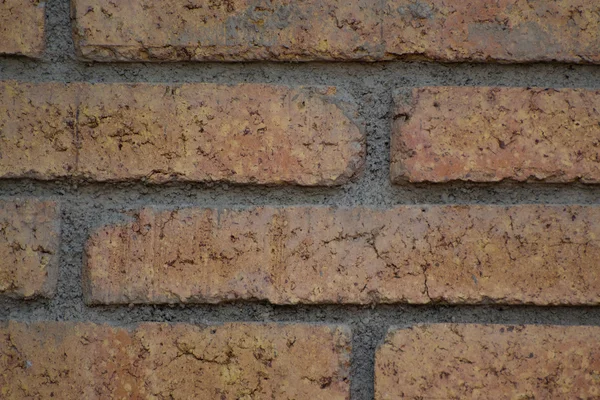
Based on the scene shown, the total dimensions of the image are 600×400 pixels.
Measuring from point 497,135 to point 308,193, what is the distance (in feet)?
0.58

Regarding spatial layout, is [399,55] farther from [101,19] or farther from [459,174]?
[101,19]

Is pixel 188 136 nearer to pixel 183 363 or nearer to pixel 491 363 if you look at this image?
pixel 183 363

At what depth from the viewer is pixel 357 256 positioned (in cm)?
59

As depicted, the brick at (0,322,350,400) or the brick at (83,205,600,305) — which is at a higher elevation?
the brick at (83,205,600,305)

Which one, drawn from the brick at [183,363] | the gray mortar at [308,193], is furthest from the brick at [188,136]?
the brick at [183,363]

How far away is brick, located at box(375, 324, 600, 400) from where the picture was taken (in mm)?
588

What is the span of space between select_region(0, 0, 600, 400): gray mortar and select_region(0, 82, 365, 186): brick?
13 millimetres

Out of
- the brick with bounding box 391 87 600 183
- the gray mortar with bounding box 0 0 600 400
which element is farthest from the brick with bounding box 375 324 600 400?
the brick with bounding box 391 87 600 183

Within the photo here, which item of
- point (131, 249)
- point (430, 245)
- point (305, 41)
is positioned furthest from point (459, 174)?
point (131, 249)

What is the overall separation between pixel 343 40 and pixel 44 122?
282mm

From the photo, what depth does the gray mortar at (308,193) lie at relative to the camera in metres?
0.60

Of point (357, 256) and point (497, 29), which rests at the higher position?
point (497, 29)

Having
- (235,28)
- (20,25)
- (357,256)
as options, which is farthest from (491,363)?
(20,25)

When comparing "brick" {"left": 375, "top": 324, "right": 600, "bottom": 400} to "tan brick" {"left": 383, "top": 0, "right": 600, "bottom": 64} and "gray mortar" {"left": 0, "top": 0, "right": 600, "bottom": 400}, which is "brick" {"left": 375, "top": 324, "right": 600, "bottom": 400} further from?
"tan brick" {"left": 383, "top": 0, "right": 600, "bottom": 64}
